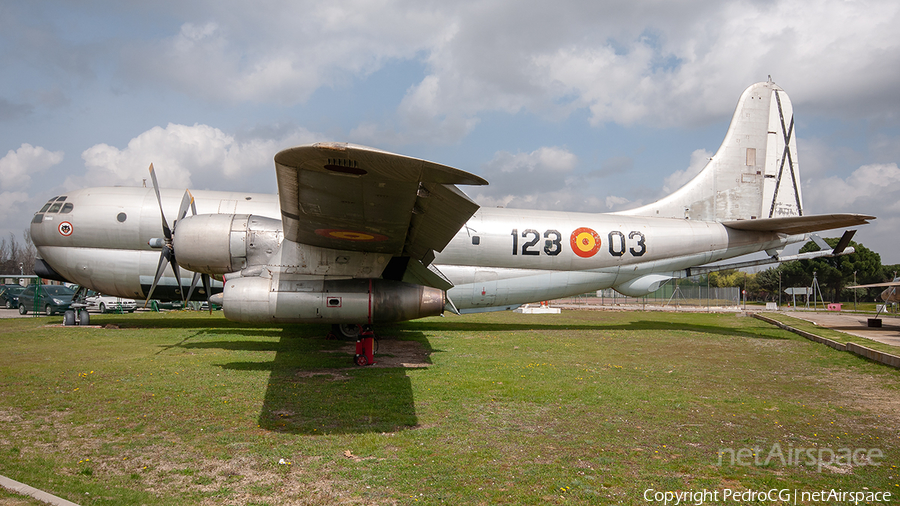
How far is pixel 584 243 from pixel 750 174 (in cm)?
750

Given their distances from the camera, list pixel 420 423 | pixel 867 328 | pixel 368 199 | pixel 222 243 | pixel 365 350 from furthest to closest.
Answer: pixel 867 328, pixel 365 350, pixel 222 243, pixel 368 199, pixel 420 423

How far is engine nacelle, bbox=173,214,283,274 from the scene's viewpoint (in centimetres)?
971

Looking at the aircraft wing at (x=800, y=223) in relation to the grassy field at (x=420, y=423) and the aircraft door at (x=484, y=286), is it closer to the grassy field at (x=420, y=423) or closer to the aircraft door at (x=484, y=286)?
the grassy field at (x=420, y=423)

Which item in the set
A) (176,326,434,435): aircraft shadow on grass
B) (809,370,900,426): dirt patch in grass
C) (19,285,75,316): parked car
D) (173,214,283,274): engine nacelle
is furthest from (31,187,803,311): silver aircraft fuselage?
(19,285,75,316): parked car

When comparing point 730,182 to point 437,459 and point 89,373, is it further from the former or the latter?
point 89,373

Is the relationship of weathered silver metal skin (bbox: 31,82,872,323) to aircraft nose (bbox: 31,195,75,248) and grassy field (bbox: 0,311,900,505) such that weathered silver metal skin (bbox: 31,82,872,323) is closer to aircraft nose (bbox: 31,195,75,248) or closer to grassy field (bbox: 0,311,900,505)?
aircraft nose (bbox: 31,195,75,248)

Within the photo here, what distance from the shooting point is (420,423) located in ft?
20.2

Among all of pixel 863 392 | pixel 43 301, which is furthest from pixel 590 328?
pixel 43 301

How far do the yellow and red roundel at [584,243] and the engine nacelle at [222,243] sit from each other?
9.71 metres

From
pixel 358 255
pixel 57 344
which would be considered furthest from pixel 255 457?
pixel 57 344

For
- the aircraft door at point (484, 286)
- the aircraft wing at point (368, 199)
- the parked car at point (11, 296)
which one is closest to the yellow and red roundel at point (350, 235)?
the aircraft wing at point (368, 199)

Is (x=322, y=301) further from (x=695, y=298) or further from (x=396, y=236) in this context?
(x=695, y=298)

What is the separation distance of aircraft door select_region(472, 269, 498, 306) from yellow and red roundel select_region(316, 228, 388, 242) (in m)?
7.24

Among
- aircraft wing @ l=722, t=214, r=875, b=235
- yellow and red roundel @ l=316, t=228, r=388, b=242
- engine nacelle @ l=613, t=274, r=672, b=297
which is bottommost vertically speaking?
engine nacelle @ l=613, t=274, r=672, b=297
